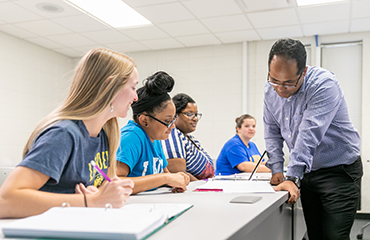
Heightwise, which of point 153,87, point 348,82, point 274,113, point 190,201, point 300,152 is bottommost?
point 190,201

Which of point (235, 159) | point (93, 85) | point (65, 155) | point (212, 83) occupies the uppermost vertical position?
point (212, 83)

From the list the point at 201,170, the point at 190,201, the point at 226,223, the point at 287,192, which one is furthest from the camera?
the point at 201,170

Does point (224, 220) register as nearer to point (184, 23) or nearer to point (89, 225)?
point (89, 225)

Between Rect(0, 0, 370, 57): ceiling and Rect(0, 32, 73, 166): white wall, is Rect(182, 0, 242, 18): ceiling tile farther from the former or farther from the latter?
Rect(0, 32, 73, 166): white wall

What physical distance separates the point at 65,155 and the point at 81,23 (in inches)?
153

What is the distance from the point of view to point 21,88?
17.0ft

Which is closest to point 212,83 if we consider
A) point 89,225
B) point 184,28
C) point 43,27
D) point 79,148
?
point 184,28

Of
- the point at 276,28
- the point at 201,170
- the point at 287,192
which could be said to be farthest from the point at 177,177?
the point at 276,28

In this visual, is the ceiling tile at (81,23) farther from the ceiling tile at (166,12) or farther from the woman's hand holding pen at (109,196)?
the woman's hand holding pen at (109,196)

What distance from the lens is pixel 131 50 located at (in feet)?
19.1

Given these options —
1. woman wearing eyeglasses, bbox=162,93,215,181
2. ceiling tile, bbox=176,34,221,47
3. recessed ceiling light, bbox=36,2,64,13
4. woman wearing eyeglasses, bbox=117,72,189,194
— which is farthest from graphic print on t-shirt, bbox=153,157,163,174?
ceiling tile, bbox=176,34,221,47

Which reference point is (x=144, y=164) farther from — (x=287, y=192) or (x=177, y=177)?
(x=287, y=192)

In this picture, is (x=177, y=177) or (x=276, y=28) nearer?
(x=177, y=177)

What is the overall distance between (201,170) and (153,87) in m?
0.98
